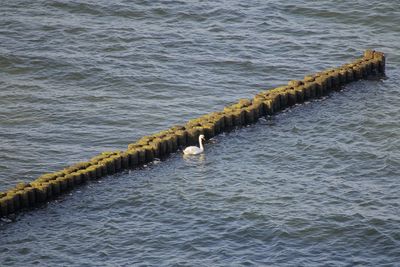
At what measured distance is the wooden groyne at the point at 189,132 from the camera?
3706 cm

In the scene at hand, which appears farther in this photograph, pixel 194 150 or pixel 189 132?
pixel 189 132

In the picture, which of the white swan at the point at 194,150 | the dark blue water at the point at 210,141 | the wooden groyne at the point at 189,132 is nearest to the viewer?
the dark blue water at the point at 210,141

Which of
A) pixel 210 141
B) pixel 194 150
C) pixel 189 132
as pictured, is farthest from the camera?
pixel 210 141

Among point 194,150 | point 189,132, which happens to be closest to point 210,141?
point 189,132

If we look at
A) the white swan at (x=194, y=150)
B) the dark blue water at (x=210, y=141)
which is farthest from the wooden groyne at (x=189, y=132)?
the white swan at (x=194, y=150)

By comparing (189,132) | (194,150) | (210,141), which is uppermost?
(189,132)

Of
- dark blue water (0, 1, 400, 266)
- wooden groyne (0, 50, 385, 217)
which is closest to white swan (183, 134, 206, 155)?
dark blue water (0, 1, 400, 266)

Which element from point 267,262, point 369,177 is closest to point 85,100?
point 369,177

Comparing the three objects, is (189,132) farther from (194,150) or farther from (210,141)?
(194,150)

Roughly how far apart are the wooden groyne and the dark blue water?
0.45 metres

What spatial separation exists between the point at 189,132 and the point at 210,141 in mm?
1243

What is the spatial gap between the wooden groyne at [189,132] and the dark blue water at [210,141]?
45 cm

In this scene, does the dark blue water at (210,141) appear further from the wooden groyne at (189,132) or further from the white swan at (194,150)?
the wooden groyne at (189,132)

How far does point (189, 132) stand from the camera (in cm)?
4234
